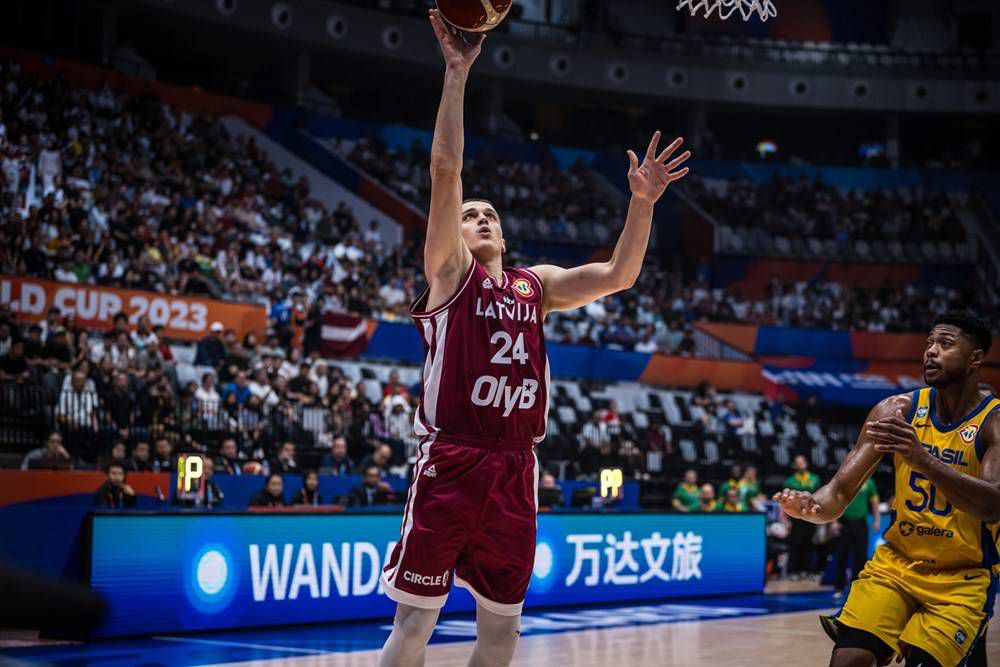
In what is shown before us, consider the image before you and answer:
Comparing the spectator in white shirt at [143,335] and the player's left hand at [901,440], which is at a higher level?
the spectator in white shirt at [143,335]

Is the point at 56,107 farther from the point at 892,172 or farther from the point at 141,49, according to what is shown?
the point at 892,172

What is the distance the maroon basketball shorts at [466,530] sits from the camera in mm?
4781

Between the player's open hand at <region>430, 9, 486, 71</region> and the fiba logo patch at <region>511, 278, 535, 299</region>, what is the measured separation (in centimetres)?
95

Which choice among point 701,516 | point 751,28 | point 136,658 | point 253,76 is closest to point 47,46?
point 253,76

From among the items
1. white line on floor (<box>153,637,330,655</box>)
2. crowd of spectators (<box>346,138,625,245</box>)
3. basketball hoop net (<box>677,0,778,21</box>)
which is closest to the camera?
basketball hoop net (<box>677,0,778,21</box>)

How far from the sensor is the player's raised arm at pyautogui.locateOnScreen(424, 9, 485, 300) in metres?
4.71

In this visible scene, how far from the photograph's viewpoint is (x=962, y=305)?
107 ft

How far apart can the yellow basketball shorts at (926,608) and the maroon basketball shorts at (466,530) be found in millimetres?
1484

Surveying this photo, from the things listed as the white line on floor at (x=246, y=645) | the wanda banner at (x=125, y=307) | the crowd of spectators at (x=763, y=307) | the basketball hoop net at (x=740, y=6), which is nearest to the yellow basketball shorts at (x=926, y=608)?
the basketball hoop net at (x=740, y=6)

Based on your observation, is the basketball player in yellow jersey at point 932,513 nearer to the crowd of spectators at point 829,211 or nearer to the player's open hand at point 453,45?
the player's open hand at point 453,45

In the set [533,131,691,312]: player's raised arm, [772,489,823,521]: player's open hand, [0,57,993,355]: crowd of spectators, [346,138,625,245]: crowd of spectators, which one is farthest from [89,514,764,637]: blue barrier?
[346,138,625,245]: crowd of spectators

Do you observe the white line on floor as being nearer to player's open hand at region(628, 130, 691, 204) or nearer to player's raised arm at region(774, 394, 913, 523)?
player's raised arm at region(774, 394, 913, 523)

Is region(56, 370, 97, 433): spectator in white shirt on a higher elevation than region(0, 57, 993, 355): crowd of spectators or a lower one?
lower

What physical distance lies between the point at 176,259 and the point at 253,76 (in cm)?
1570
